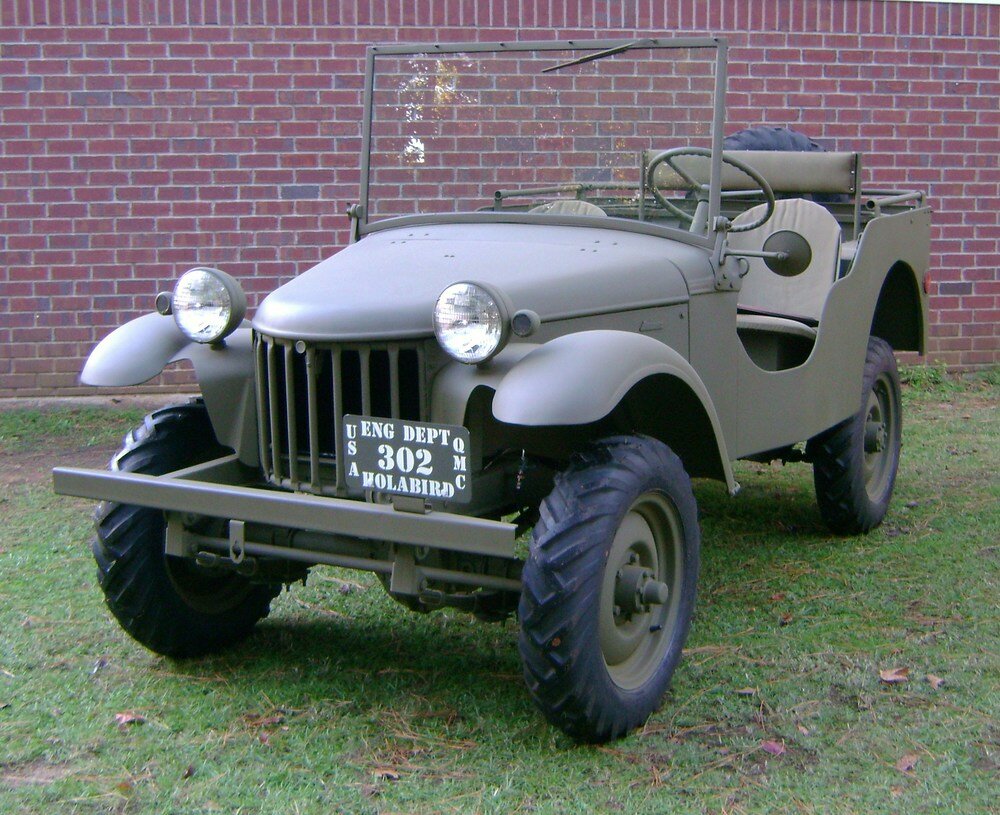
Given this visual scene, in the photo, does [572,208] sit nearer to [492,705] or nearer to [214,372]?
[214,372]

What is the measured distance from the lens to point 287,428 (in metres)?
3.46

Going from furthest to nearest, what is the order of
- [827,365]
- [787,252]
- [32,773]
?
[827,365] → [787,252] → [32,773]

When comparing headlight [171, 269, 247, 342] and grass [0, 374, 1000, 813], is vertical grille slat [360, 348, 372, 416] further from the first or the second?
grass [0, 374, 1000, 813]

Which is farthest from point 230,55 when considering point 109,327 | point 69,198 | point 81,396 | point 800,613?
point 800,613

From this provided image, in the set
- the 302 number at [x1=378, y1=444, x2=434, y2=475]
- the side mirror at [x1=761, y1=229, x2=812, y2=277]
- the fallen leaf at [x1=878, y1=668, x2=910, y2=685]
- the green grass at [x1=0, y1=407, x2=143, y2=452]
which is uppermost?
the side mirror at [x1=761, y1=229, x2=812, y2=277]

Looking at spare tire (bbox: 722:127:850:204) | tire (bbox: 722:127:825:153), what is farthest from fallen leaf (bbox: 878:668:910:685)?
tire (bbox: 722:127:825:153)

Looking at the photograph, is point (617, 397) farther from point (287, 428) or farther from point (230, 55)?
point (230, 55)

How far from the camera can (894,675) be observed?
3.72 metres

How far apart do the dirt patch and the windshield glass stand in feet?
6.92

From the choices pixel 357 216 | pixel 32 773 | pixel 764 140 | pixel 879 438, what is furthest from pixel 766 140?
pixel 32 773

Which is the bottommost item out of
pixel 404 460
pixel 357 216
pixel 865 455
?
pixel 865 455

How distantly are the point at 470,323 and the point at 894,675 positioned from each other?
1.72 meters

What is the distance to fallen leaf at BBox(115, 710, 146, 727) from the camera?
345cm

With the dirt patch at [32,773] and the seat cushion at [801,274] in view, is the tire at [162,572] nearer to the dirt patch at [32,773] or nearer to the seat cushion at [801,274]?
the dirt patch at [32,773]
